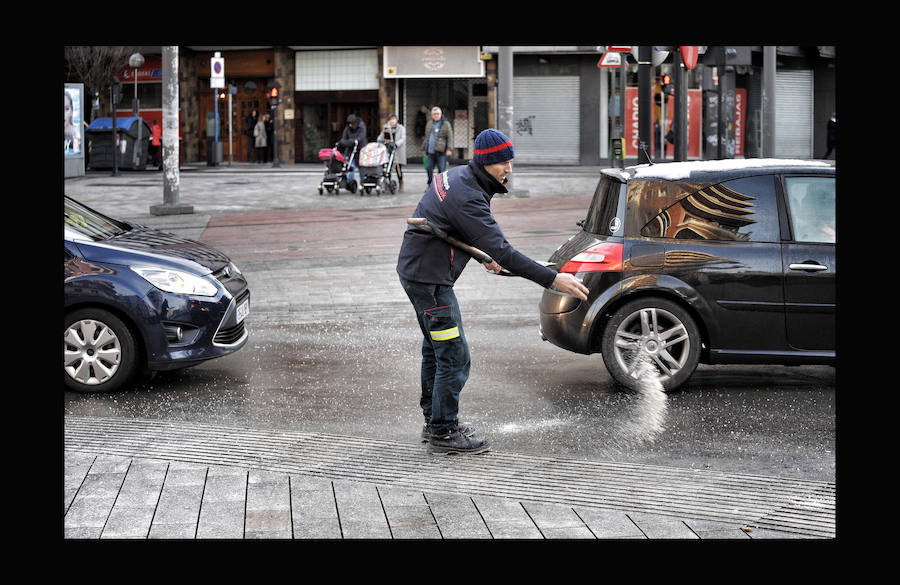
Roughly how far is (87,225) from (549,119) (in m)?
34.3

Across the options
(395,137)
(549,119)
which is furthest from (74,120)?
(549,119)

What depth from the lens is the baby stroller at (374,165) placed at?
907 inches

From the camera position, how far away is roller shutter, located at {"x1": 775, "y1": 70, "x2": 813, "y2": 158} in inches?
1747

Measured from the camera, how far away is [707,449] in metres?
6.15

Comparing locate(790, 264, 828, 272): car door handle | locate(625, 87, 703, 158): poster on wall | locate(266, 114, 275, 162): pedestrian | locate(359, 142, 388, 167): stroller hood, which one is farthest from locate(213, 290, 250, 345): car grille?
locate(625, 87, 703, 158): poster on wall

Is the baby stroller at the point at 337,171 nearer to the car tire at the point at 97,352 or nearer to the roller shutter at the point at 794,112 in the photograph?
the car tire at the point at 97,352

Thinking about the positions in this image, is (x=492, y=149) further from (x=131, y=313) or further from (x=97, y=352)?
(x=97, y=352)

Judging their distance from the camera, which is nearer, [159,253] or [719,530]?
[719,530]

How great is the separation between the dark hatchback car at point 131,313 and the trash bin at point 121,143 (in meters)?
27.7

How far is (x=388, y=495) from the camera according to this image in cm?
527

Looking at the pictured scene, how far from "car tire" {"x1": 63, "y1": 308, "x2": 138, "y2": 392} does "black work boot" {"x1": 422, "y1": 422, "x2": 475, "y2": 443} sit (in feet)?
7.21
